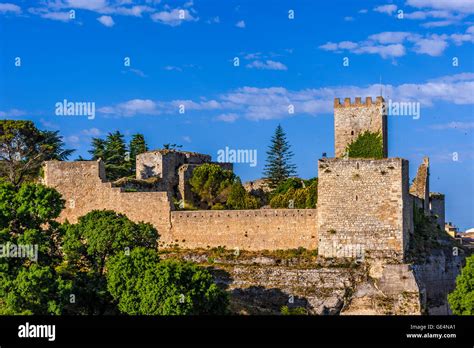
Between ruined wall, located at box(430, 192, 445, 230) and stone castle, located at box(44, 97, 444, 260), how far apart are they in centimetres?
89

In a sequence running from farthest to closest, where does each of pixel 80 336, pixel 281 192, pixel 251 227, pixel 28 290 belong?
pixel 281 192
pixel 251 227
pixel 28 290
pixel 80 336

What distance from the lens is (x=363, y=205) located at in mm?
47688

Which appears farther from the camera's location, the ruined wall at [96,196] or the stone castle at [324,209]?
the ruined wall at [96,196]

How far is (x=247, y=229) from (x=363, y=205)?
6.04 metres

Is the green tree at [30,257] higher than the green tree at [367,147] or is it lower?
lower

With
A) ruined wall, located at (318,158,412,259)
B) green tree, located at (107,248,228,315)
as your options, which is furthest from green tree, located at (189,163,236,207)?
green tree, located at (107,248,228,315)

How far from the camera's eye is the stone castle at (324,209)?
47562mm

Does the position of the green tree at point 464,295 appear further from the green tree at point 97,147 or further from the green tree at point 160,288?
the green tree at point 97,147

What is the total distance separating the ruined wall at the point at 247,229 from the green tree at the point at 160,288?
23.6 ft

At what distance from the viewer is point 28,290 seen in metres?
40.6

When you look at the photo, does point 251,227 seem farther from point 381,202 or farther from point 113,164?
point 113,164

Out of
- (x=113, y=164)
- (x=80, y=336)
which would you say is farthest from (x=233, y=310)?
(x=113, y=164)

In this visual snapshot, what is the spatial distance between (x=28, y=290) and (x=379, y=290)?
15.3 metres

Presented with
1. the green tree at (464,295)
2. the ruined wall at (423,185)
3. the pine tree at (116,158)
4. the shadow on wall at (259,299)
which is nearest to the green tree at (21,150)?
the pine tree at (116,158)
